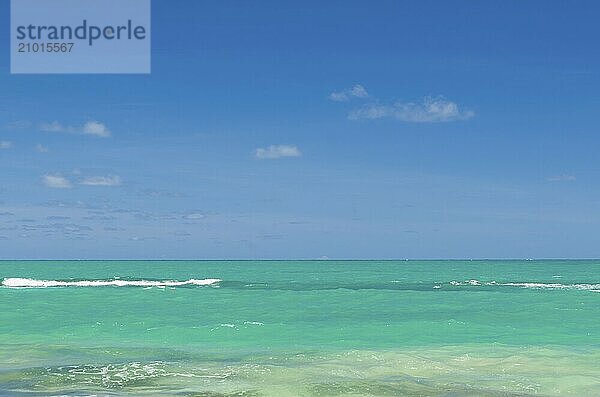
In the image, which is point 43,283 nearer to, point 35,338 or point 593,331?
point 35,338

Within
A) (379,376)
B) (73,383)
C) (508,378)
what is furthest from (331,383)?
(73,383)

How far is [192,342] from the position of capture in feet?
65.5

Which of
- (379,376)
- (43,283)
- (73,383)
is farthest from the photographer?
(43,283)

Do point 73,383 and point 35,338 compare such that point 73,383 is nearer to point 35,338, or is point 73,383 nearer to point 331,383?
point 331,383

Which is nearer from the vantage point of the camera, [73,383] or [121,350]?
[73,383]

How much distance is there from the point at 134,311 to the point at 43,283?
32.2 meters

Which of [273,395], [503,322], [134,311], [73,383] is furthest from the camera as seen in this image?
[134,311]

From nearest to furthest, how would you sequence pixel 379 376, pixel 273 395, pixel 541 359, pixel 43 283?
pixel 273 395
pixel 379 376
pixel 541 359
pixel 43 283

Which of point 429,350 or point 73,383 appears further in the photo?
point 429,350

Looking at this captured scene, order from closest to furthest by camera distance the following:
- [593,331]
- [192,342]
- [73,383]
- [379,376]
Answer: [73,383] < [379,376] < [192,342] < [593,331]

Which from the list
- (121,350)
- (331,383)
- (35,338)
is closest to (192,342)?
(121,350)

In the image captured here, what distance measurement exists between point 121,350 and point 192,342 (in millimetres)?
2530

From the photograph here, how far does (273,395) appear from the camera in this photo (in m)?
12.1

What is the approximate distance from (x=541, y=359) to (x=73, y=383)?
32.7ft
